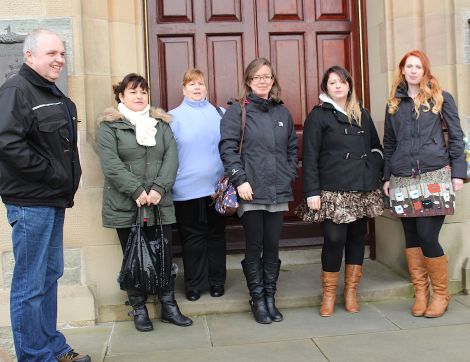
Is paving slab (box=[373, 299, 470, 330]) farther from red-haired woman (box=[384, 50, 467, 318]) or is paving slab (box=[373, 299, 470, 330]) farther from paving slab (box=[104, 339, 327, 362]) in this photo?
paving slab (box=[104, 339, 327, 362])

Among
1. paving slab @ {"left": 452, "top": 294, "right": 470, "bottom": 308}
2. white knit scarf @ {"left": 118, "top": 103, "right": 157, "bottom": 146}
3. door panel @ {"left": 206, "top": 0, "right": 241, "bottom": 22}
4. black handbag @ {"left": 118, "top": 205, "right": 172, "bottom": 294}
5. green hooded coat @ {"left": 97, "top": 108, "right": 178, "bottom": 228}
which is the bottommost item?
paving slab @ {"left": 452, "top": 294, "right": 470, "bottom": 308}

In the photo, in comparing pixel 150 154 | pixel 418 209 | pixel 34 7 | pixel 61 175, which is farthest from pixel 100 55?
pixel 418 209

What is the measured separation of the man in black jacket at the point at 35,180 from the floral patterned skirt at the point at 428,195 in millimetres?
2375

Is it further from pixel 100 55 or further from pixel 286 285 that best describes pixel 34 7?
pixel 286 285

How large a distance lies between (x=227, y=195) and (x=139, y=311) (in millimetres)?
1083

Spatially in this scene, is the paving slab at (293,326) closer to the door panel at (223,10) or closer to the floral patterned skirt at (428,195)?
the floral patterned skirt at (428,195)

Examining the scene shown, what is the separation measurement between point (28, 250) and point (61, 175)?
0.45m

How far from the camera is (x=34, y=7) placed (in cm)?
435

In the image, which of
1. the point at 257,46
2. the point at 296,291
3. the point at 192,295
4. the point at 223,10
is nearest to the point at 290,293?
the point at 296,291

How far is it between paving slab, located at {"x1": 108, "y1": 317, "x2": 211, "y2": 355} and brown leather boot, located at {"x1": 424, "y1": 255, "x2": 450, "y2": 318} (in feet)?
5.51

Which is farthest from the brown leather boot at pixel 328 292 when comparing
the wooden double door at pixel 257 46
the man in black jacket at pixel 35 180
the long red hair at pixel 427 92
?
the man in black jacket at pixel 35 180

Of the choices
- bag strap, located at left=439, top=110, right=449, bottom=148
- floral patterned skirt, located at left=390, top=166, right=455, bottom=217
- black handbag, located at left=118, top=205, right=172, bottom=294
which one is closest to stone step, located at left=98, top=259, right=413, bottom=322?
black handbag, located at left=118, top=205, right=172, bottom=294

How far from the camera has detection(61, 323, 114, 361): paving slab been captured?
153 inches

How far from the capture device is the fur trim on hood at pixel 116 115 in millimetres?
4128
